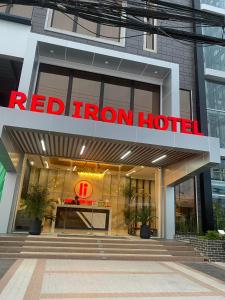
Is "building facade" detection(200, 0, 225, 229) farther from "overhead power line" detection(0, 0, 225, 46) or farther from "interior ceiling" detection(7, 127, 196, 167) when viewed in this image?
"overhead power line" detection(0, 0, 225, 46)

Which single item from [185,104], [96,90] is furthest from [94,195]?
[185,104]

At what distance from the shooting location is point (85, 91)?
1248 cm

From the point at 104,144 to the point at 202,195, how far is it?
5.77 m

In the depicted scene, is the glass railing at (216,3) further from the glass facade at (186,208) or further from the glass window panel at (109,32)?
the glass facade at (186,208)

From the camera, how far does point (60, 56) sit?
12.5 m

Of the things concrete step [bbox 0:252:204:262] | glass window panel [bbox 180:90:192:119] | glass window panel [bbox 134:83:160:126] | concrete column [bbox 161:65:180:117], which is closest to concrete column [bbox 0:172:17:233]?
concrete step [bbox 0:252:204:262]

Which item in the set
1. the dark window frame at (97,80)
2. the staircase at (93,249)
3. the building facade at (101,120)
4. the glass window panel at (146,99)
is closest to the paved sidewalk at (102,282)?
the staircase at (93,249)

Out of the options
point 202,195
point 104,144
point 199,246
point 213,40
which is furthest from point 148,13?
point 202,195

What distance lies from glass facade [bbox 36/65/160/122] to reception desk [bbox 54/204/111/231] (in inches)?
180

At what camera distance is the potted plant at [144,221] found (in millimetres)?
10938

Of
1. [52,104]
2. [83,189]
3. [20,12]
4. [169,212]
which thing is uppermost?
[20,12]

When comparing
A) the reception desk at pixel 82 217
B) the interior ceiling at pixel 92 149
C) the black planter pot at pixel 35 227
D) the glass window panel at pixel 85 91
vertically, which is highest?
the glass window panel at pixel 85 91

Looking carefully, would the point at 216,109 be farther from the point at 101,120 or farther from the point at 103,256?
the point at 103,256

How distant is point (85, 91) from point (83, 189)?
4858 millimetres
